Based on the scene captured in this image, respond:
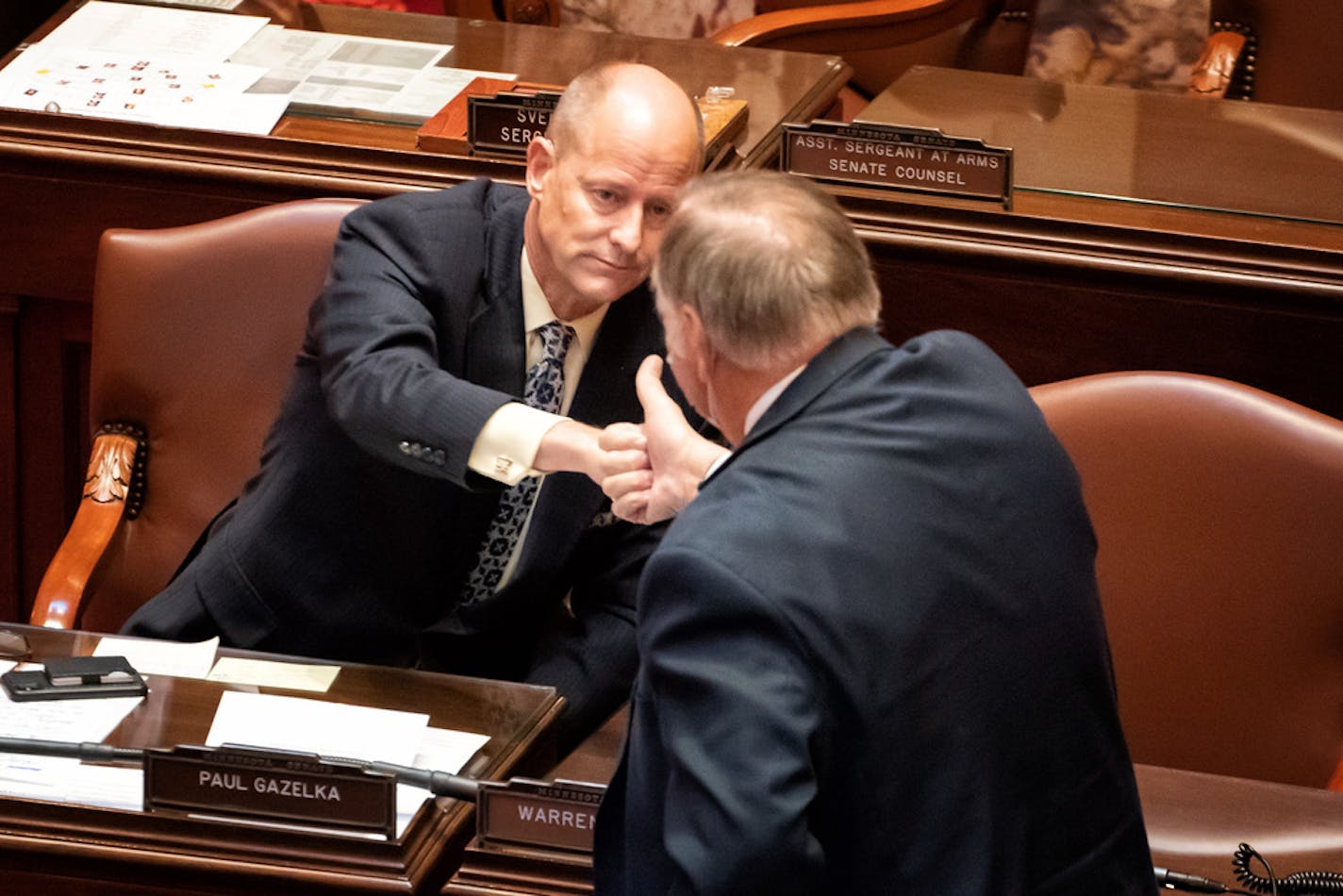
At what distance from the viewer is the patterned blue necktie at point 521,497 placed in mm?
2150

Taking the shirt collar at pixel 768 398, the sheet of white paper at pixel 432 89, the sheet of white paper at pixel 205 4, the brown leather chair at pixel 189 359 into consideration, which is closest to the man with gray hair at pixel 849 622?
the shirt collar at pixel 768 398

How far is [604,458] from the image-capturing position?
1752mm

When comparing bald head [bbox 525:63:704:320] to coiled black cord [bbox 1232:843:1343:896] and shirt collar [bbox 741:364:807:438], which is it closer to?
shirt collar [bbox 741:364:807:438]

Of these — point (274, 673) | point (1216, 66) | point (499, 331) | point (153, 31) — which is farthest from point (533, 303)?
point (1216, 66)

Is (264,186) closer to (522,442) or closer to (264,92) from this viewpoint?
(264,92)

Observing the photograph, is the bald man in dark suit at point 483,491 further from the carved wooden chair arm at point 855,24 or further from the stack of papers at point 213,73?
the carved wooden chair arm at point 855,24

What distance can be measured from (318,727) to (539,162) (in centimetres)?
77

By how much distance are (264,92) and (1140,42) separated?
5.70ft

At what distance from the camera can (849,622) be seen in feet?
4.10

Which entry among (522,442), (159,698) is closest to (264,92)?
(522,442)

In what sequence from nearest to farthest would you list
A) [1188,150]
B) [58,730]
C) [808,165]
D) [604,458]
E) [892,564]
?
1. [892,564]
2. [58,730]
3. [604,458]
4. [808,165]
5. [1188,150]

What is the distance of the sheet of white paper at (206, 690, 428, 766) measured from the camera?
→ 5.23ft

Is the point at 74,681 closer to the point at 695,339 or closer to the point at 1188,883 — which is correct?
the point at 695,339

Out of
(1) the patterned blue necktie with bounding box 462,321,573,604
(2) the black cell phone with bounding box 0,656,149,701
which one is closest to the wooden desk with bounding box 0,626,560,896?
(2) the black cell phone with bounding box 0,656,149,701
